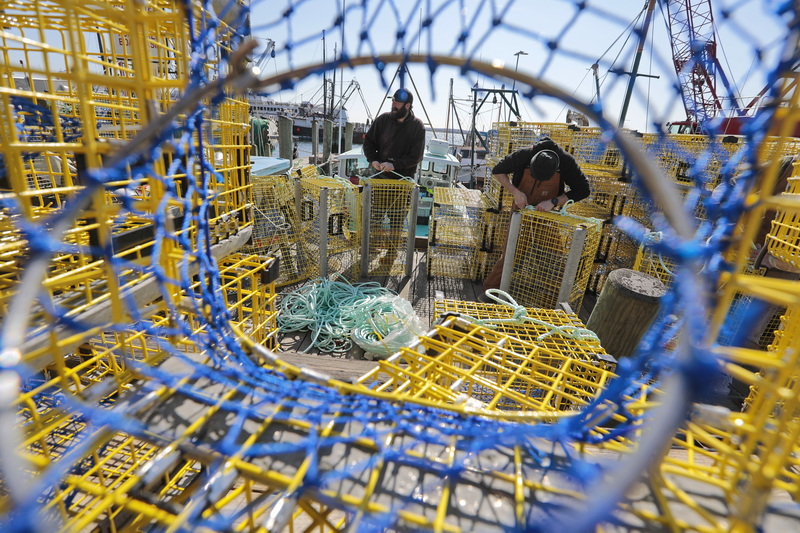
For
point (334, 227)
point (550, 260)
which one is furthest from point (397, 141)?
point (550, 260)

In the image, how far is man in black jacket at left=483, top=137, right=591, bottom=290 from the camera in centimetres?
410

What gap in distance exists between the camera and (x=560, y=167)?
163 inches

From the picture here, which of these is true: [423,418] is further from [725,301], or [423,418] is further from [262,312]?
[262,312]

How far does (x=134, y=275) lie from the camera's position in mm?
1678

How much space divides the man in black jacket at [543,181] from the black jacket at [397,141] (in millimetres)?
1340

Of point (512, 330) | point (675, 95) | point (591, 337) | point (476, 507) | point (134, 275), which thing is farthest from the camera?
point (512, 330)

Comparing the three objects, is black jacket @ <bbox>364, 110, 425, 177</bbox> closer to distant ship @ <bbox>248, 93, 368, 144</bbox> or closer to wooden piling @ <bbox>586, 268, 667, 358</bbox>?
wooden piling @ <bbox>586, 268, 667, 358</bbox>

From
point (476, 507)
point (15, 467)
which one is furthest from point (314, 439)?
point (15, 467)

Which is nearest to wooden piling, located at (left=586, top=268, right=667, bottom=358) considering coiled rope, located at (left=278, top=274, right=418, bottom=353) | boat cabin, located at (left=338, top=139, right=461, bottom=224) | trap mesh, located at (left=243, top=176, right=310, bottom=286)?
coiled rope, located at (left=278, top=274, right=418, bottom=353)

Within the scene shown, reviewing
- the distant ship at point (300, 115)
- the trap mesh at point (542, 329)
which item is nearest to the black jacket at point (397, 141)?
the trap mesh at point (542, 329)

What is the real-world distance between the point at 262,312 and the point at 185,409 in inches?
63.3

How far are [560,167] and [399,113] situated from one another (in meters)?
2.16

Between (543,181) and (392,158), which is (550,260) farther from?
(392,158)

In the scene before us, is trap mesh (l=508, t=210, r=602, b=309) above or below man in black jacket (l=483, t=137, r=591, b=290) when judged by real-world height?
below
